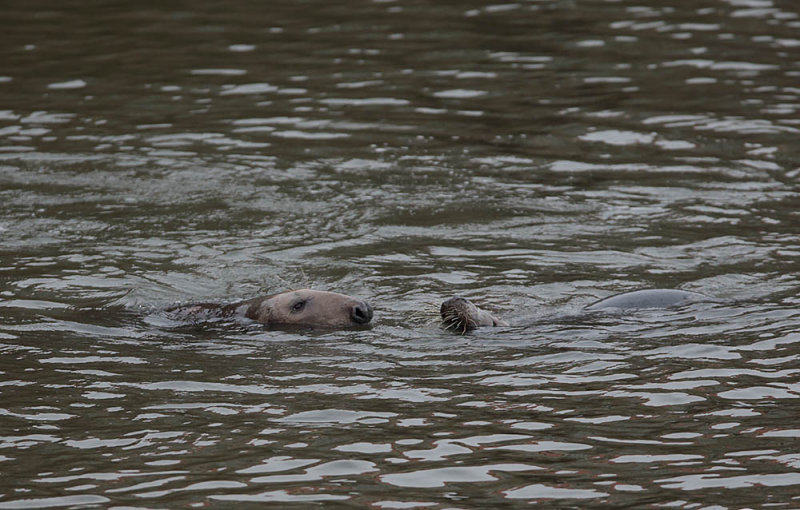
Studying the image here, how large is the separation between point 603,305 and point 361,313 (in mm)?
1936

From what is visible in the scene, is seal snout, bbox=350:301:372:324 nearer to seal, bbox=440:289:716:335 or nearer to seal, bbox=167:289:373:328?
seal, bbox=167:289:373:328


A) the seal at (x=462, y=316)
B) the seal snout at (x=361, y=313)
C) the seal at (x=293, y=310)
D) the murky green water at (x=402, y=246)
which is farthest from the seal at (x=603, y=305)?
the seal at (x=293, y=310)

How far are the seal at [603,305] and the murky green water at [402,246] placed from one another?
0.15m

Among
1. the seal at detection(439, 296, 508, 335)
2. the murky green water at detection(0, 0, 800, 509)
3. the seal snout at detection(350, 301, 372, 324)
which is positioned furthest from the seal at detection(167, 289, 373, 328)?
the seal at detection(439, 296, 508, 335)

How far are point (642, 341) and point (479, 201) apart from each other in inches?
170

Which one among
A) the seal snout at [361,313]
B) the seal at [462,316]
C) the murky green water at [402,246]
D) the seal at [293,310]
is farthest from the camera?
the seal at [293,310]

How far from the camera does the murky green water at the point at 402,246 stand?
745 centimetres

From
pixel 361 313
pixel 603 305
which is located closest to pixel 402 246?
pixel 361 313

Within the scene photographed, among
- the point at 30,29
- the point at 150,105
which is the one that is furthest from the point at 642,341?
the point at 30,29

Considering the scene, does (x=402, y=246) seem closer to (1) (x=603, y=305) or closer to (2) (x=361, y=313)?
(2) (x=361, y=313)

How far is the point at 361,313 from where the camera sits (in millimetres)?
10406

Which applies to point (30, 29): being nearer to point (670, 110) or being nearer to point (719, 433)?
point (670, 110)

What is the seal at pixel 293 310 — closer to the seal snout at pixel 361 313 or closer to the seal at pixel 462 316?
the seal snout at pixel 361 313

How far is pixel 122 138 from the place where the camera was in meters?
16.0
